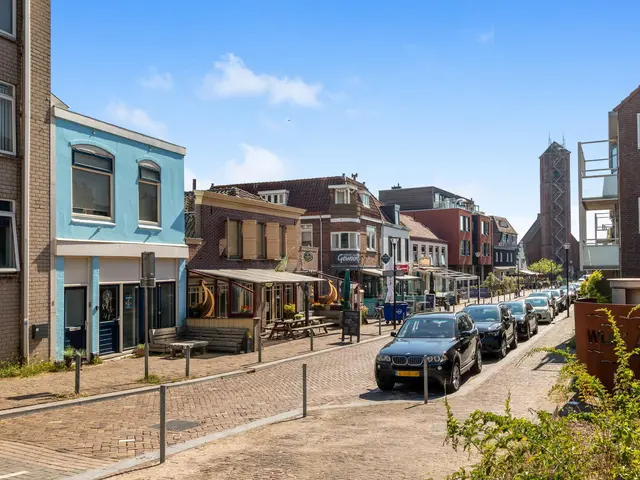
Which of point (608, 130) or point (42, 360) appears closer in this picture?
point (42, 360)

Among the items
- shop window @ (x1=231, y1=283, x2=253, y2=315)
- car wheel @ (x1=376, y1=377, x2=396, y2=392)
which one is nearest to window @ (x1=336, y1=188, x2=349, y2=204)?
shop window @ (x1=231, y1=283, x2=253, y2=315)

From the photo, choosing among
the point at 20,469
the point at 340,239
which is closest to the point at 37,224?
the point at 20,469

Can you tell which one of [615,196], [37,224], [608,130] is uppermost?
[608,130]

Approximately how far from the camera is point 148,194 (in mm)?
20375

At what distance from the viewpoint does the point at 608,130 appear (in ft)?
110

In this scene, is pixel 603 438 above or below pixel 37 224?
below

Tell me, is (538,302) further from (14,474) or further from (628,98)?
(14,474)

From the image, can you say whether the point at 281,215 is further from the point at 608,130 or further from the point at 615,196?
the point at 608,130

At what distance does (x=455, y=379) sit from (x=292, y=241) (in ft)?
56.6

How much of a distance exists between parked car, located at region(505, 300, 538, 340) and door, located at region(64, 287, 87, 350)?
15.8 metres

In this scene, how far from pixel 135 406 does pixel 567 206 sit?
330 feet

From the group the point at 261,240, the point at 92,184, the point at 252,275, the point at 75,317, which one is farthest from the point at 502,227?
the point at 75,317

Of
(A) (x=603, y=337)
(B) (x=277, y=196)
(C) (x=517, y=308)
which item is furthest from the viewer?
(B) (x=277, y=196)

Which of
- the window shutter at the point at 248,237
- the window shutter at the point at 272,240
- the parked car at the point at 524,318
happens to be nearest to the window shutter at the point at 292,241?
the window shutter at the point at 272,240
